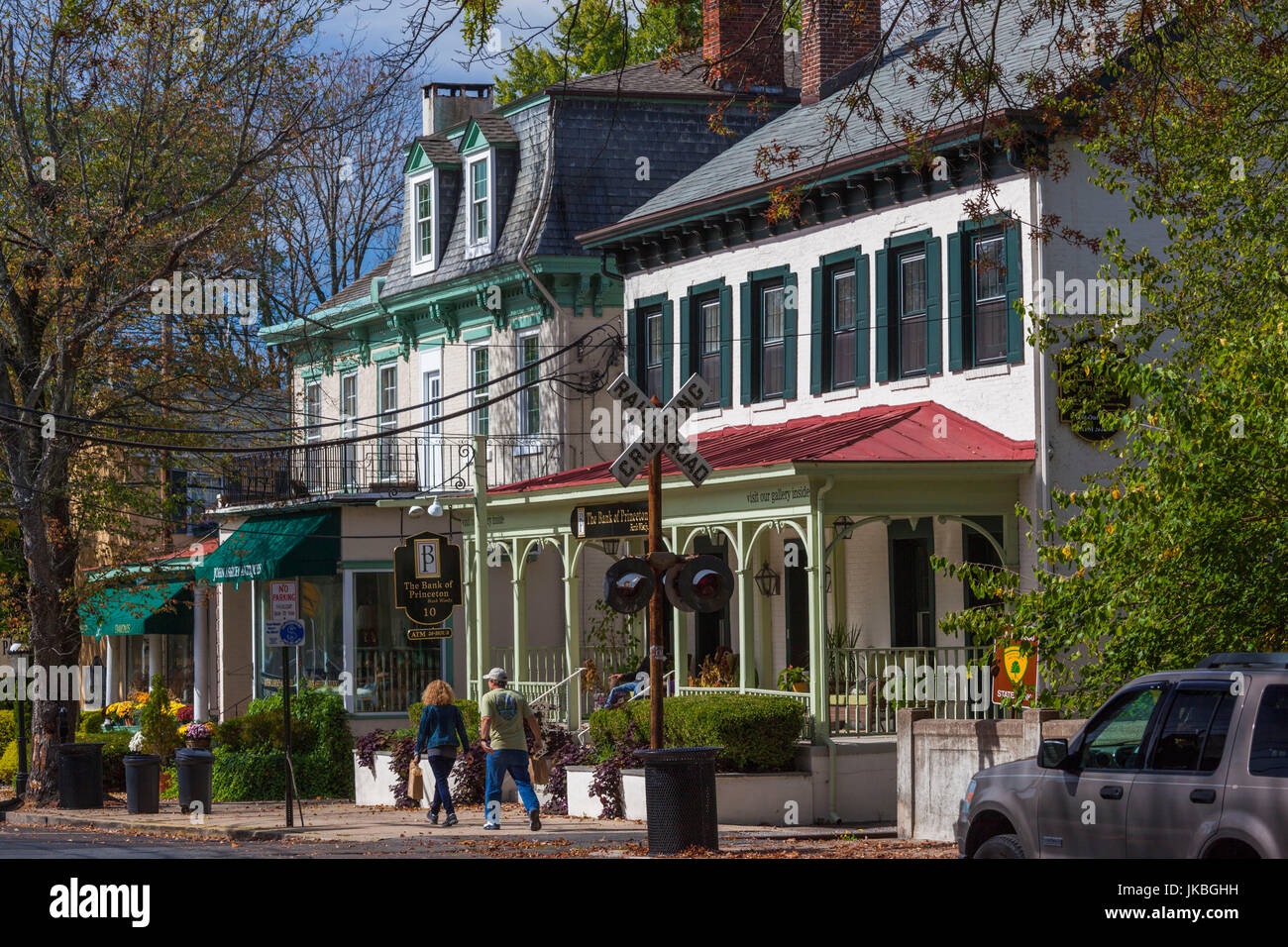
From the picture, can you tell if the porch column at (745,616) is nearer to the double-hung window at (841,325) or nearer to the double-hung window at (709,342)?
the double-hung window at (841,325)

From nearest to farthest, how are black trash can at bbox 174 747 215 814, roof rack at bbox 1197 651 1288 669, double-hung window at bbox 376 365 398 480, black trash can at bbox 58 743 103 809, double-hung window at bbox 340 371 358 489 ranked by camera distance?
roof rack at bbox 1197 651 1288 669 → black trash can at bbox 174 747 215 814 → black trash can at bbox 58 743 103 809 → double-hung window at bbox 376 365 398 480 → double-hung window at bbox 340 371 358 489

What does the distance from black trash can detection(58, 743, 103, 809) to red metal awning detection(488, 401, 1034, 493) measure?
8.16 m

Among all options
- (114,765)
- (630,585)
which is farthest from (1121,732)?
(114,765)

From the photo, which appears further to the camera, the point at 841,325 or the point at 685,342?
the point at 685,342

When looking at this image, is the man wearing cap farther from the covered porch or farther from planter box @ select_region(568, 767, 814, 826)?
the covered porch

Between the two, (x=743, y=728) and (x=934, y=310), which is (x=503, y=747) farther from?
(x=934, y=310)

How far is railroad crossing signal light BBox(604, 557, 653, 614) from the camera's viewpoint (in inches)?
690

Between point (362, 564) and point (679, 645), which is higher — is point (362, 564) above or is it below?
above

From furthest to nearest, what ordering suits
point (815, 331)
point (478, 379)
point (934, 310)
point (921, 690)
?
point (478, 379), point (815, 331), point (934, 310), point (921, 690)

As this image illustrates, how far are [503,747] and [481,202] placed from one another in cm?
1550

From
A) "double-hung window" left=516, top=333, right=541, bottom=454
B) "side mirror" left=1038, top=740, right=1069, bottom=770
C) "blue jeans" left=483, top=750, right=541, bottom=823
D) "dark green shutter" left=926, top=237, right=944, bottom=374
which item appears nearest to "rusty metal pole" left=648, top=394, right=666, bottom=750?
"blue jeans" left=483, top=750, right=541, bottom=823

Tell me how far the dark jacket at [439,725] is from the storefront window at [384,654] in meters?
10.5

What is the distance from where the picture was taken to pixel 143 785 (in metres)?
26.6

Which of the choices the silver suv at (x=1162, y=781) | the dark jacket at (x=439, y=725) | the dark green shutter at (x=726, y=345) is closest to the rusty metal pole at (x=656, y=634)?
the silver suv at (x=1162, y=781)
